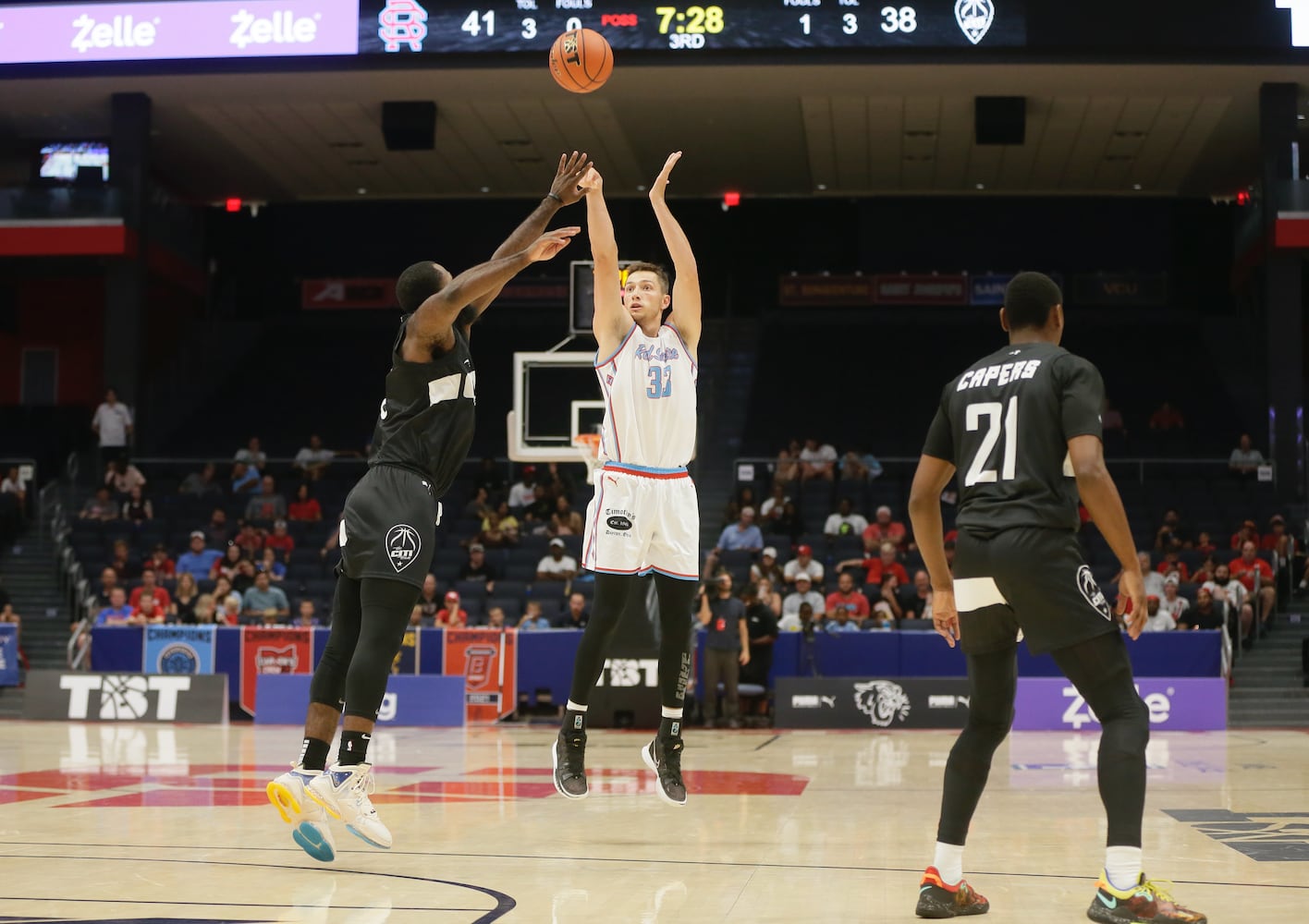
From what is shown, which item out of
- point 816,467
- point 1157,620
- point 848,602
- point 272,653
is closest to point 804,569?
point 848,602

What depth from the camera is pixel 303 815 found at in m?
5.30

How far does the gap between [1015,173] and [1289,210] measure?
24.1 feet

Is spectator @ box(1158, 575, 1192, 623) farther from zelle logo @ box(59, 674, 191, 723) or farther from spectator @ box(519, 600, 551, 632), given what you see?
zelle logo @ box(59, 674, 191, 723)

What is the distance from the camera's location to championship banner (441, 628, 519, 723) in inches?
655

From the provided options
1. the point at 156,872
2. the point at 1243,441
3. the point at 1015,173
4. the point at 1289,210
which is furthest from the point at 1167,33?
the point at 156,872

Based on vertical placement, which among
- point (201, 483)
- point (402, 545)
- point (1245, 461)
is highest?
point (1245, 461)

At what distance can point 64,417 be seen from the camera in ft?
90.9

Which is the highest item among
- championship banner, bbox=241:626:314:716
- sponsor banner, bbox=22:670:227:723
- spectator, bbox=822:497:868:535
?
spectator, bbox=822:497:868:535

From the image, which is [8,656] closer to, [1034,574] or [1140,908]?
[1034,574]

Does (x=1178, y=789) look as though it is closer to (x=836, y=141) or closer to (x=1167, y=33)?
(x=1167, y=33)

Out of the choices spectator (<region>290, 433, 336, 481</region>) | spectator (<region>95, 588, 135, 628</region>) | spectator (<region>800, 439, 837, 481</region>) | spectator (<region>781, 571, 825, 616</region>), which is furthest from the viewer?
spectator (<region>290, 433, 336, 481</region>)

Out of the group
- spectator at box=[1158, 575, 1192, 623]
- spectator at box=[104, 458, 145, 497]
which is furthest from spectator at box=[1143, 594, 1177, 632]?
spectator at box=[104, 458, 145, 497]

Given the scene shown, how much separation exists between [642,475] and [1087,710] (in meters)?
9.68

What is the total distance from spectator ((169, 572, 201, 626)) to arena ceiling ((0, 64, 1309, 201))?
7824 millimetres
